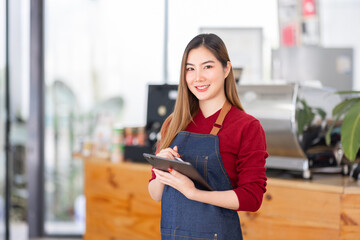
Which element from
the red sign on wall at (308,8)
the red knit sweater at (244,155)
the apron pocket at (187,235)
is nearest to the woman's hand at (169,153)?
the red knit sweater at (244,155)

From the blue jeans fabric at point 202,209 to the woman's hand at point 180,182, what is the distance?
0.05m

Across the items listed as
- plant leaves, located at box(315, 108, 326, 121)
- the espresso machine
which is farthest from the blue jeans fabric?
plant leaves, located at box(315, 108, 326, 121)

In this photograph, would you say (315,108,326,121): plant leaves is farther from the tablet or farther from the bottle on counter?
the bottle on counter

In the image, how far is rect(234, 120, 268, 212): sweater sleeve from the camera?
1236mm

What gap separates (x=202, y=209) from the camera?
1314 millimetres

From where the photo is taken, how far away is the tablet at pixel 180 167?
47.1 inches

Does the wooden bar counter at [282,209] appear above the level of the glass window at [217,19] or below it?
below

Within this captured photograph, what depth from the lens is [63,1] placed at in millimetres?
3928

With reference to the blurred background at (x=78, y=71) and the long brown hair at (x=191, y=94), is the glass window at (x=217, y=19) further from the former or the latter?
the long brown hair at (x=191, y=94)

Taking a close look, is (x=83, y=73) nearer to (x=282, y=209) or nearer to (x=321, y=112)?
(x=321, y=112)

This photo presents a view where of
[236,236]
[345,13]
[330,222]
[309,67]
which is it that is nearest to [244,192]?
[236,236]

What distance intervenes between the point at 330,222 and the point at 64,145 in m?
2.70

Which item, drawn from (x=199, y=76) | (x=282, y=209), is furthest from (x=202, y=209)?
(x=282, y=209)

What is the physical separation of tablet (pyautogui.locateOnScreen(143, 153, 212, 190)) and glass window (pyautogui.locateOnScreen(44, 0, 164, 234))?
108 inches
